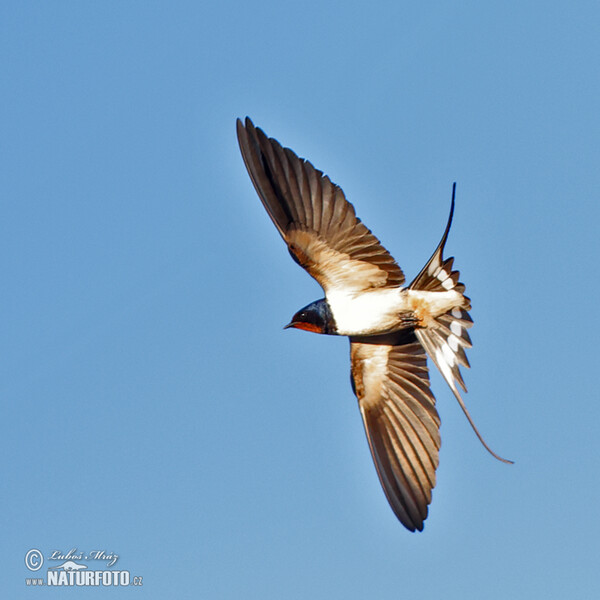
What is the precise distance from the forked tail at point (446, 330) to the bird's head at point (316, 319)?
622 mm

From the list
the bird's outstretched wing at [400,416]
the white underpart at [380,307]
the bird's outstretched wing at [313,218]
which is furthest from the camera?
the bird's outstretched wing at [400,416]

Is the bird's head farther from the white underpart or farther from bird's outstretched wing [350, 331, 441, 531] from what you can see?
bird's outstretched wing [350, 331, 441, 531]

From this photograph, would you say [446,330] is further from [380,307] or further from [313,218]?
[313,218]

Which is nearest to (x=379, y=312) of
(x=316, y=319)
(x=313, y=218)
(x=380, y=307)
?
(x=380, y=307)

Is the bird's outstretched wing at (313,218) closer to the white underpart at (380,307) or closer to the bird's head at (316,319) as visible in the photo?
the white underpart at (380,307)

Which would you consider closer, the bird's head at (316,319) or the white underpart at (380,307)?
the white underpart at (380,307)

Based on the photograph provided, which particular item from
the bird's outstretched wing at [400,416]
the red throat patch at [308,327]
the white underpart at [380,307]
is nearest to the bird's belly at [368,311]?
the white underpart at [380,307]

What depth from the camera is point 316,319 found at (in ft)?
21.5

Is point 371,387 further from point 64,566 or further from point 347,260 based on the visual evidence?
point 64,566

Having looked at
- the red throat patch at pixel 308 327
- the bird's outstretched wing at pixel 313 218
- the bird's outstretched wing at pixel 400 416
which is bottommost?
the bird's outstretched wing at pixel 400 416

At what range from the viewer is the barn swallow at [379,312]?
20.1 feet

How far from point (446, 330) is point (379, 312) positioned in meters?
0.51

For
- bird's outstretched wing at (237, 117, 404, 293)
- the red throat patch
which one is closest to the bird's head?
the red throat patch

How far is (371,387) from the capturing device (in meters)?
7.21
